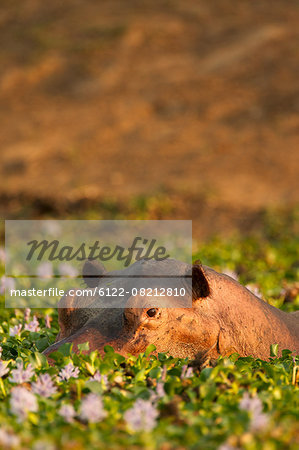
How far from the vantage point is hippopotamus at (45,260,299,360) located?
13.5ft

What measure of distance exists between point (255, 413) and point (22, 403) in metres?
1.08

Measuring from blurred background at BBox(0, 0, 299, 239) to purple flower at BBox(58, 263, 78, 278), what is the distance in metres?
4.98

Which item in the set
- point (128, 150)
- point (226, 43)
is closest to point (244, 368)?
point (128, 150)

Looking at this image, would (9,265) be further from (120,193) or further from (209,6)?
(209,6)

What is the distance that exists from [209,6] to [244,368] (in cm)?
2536

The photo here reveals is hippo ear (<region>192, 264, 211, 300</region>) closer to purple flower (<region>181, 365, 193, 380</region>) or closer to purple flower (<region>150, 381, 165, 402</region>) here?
purple flower (<region>181, 365, 193, 380</region>)

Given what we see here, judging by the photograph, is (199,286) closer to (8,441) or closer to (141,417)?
(141,417)

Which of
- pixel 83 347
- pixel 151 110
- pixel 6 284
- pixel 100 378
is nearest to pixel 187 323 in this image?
pixel 83 347

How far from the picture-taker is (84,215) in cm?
1244

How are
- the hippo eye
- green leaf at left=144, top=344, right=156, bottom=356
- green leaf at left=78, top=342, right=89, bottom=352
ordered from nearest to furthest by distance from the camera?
1. green leaf at left=78, top=342, right=89, bottom=352
2. green leaf at left=144, top=344, right=156, bottom=356
3. the hippo eye

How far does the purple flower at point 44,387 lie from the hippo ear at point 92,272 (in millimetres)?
1358

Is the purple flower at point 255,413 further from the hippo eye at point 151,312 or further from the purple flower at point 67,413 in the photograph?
the hippo eye at point 151,312

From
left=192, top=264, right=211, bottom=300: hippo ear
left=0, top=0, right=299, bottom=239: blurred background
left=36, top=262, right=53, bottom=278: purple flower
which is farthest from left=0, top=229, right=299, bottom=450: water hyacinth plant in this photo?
left=0, top=0, right=299, bottom=239: blurred background

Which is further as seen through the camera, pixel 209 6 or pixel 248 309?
pixel 209 6
